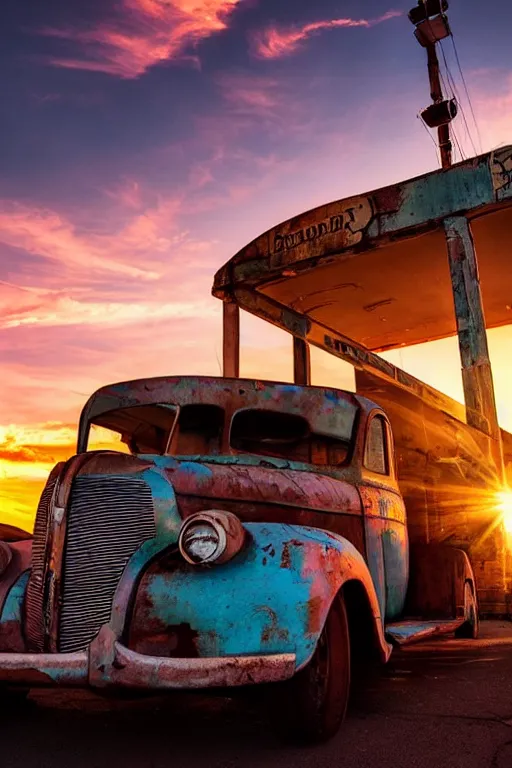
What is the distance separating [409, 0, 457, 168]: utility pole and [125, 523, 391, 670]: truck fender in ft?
37.2

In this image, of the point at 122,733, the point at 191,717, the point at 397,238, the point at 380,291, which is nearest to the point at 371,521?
the point at 191,717

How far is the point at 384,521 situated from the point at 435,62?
36.7ft

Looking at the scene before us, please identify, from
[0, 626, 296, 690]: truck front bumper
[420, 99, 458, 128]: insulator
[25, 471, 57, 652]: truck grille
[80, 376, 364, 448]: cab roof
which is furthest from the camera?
[420, 99, 458, 128]: insulator

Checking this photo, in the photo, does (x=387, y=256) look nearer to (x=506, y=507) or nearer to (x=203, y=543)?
(x=506, y=507)

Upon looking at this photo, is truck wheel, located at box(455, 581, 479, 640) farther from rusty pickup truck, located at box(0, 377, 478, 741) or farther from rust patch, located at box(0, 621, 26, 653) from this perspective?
rust patch, located at box(0, 621, 26, 653)

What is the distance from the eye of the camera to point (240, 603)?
2.50m

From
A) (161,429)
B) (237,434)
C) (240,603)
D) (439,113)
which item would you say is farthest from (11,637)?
(439,113)

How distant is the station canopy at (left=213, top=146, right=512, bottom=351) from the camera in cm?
871

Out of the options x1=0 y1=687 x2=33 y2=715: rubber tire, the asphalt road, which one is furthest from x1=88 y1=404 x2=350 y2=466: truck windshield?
x1=0 y1=687 x2=33 y2=715: rubber tire

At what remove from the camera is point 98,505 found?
9.12ft

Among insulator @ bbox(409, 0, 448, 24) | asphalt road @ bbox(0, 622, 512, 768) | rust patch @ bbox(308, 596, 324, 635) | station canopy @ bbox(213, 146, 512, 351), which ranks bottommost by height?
asphalt road @ bbox(0, 622, 512, 768)

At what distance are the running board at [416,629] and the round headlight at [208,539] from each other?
142 cm

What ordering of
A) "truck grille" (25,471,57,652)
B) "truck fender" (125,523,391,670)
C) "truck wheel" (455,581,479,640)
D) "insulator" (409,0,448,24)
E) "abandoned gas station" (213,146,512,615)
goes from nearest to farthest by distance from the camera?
"truck fender" (125,523,391,670) → "truck grille" (25,471,57,652) → "truck wheel" (455,581,479,640) → "abandoned gas station" (213,146,512,615) → "insulator" (409,0,448,24)

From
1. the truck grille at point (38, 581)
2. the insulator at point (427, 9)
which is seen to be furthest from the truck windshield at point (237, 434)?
Answer: the insulator at point (427, 9)
